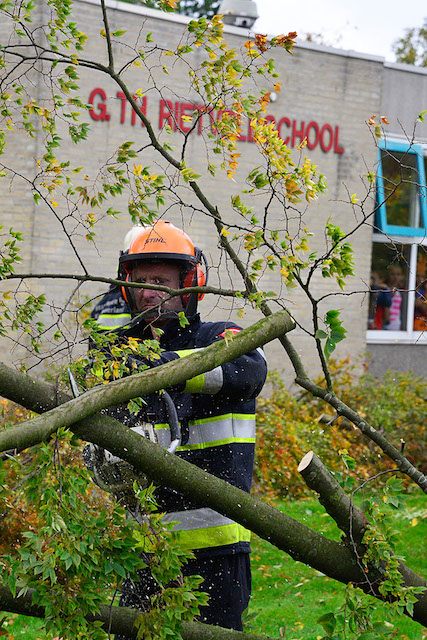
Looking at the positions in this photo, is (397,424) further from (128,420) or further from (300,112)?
(128,420)

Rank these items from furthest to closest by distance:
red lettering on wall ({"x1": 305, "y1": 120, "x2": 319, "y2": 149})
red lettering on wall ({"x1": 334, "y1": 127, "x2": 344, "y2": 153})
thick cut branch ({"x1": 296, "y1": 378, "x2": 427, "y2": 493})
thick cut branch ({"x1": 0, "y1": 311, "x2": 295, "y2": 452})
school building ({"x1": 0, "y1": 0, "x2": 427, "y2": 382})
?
1. red lettering on wall ({"x1": 334, "y1": 127, "x2": 344, "y2": 153})
2. red lettering on wall ({"x1": 305, "y1": 120, "x2": 319, "y2": 149})
3. school building ({"x1": 0, "y1": 0, "x2": 427, "y2": 382})
4. thick cut branch ({"x1": 296, "y1": 378, "x2": 427, "y2": 493})
5. thick cut branch ({"x1": 0, "y1": 311, "x2": 295, "y2": 452})

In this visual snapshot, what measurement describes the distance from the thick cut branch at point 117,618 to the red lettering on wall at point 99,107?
8.06m

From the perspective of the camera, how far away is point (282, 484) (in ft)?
26.3

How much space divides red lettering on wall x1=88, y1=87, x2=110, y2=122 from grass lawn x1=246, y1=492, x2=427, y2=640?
5.14 meters

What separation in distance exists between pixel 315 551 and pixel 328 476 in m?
0.24

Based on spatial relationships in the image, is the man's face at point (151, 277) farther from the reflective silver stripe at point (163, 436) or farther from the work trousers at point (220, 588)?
the work trousers at point (220, 588)

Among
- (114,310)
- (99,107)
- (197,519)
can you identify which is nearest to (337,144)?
(99,107)

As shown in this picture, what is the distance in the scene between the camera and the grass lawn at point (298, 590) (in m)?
4.85

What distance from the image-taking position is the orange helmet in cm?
320

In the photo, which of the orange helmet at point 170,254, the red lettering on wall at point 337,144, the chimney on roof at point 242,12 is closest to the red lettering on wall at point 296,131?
the red lettering on wall at point 337,144

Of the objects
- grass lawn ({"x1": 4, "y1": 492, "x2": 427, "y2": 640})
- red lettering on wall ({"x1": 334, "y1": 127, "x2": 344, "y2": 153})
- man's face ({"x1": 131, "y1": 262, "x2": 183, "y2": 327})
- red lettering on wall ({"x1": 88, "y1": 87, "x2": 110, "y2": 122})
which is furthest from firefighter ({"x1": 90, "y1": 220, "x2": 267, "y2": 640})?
red lettering on wall ({"x1": 334, "y1": 127, "x2": 344, "y2": 153})

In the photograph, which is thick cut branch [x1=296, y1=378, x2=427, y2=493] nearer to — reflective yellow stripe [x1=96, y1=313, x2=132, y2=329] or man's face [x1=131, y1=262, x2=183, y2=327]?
man's face [x1=131, y1=262, x2=183, y2=327]

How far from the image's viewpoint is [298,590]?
577 centimetres

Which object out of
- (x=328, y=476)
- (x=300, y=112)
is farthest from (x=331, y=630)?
(x=300, y=112)
